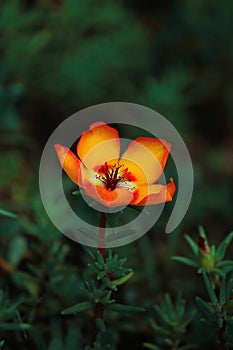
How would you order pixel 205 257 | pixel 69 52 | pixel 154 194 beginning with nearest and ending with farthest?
1. pixel 154 194
2. pixel 205 257
3. pixel 69 52

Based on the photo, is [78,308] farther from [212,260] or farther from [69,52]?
[69,52]

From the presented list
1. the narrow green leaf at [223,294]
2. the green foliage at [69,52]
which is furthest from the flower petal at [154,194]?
the green foliage at [69,52]

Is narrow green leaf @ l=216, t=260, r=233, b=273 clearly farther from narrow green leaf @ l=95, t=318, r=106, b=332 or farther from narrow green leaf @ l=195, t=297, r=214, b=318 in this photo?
narrow green leaf @ l=95, t=318, r=106, b=332

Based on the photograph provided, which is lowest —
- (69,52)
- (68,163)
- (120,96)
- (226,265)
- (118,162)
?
(226,265)

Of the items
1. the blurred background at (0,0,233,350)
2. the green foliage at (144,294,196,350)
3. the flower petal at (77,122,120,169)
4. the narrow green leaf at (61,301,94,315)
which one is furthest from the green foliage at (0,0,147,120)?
the narrow green leaf at (61,301,94,315)

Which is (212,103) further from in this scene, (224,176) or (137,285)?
(137,285)

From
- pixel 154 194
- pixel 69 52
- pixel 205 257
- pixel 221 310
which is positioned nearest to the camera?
pixel 154 194

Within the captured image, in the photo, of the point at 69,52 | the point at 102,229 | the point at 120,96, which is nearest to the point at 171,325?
the point at 102,229

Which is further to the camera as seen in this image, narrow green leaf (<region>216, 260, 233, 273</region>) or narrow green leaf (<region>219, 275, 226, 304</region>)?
narrow green leaf (<region>216, 260, 233, 273</region>)
